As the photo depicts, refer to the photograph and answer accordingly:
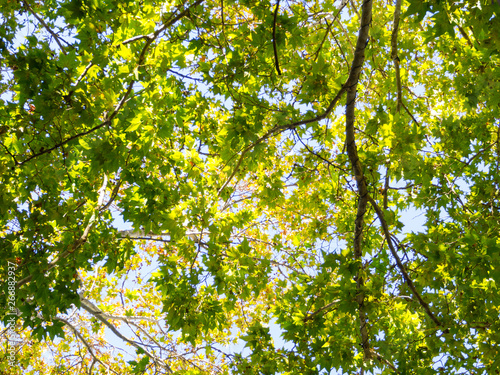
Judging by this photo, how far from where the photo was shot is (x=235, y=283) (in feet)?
10.6

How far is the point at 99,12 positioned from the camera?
274cm

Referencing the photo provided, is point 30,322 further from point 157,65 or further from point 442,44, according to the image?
point 442,44

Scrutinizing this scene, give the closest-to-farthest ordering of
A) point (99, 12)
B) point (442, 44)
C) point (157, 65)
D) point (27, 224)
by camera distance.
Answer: point (99, 12)
point (157, 65)
point (27, 224)
point (442, 44)

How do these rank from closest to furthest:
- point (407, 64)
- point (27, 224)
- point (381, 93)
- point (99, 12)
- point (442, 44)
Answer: point (99, 12)
point (27, 224)
point (442, 44)
point (381, 93)
point (407, 64)

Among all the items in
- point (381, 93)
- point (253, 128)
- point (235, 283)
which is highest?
point (381, 93)

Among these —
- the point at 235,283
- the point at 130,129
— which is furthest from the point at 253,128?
the point at 235,283

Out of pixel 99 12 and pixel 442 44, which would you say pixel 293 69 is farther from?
pixel 442 44

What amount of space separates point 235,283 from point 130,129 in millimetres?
1478

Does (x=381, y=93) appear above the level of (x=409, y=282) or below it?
above

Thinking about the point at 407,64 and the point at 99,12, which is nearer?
the point at 99,12

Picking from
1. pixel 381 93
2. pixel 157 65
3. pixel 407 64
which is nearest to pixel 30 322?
pixel 157 65

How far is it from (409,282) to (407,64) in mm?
4059

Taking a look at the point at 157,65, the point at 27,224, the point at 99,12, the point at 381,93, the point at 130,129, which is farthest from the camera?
the point at 381,93

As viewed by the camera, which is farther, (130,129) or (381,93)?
(381,93)
